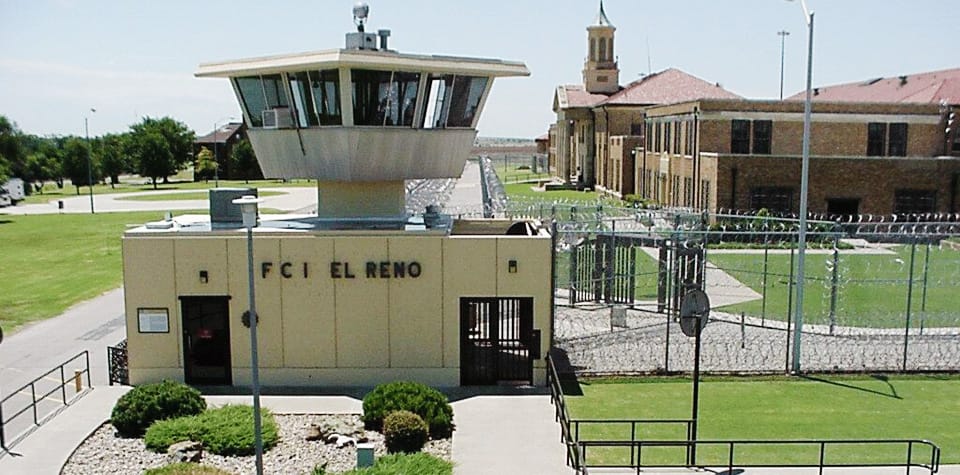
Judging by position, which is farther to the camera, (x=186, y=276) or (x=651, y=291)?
(x=651, y=291)

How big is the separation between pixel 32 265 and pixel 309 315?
92.2 feet

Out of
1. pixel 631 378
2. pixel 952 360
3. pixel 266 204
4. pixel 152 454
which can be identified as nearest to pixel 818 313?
pixel 952 360

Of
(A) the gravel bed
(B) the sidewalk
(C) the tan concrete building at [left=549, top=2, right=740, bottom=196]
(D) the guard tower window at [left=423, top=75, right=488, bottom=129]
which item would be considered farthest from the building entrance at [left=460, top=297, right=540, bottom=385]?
(C) the tan concrete building at [left=549, top=2, right=740, bottom=196]

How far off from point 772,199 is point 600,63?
4427cm

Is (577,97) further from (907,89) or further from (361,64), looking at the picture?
(361,64)

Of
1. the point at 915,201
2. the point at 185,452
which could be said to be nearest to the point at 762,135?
the point at 915,201

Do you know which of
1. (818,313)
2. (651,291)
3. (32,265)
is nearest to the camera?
(818,313)

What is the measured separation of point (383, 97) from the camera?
762 inches

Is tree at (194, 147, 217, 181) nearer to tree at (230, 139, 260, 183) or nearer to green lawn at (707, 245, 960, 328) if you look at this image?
tree at (230, 139, 260, 183)

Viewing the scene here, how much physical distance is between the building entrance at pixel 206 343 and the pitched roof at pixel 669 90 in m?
61.1

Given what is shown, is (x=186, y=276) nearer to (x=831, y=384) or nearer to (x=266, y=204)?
(x=831, y=384)

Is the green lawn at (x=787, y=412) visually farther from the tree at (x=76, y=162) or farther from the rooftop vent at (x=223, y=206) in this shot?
the tree at (x=76, y=162)

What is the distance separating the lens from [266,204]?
7219 cm

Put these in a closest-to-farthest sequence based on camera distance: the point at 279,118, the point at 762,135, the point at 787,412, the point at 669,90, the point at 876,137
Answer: the point at 787,412 → the point at 279,118 → the point at 762,135 → the point at 876,137 → the point at 669,90
